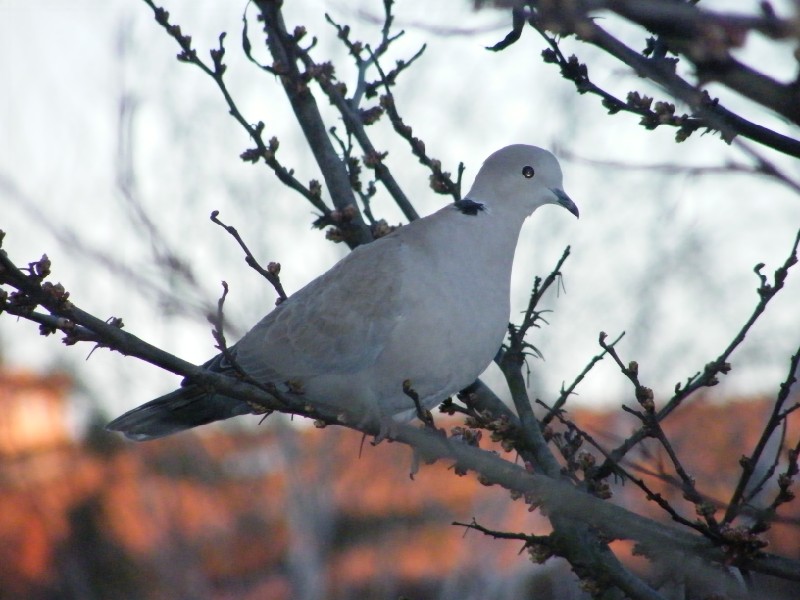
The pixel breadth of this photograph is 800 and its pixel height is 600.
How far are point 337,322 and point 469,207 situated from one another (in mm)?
642

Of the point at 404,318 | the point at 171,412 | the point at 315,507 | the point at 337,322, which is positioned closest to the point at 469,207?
the point at 404,318

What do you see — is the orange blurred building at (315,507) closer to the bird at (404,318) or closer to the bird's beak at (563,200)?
the bird's beak at (563,200)

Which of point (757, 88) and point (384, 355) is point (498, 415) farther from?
point (757, 88)

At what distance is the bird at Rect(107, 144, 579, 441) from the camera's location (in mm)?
3336

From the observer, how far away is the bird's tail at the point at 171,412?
11.9ft

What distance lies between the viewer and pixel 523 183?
3797 mm

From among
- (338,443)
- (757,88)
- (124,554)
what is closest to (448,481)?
(338,443)

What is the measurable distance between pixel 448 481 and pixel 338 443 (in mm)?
1290

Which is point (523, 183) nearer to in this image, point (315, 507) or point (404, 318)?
point (404, 318)

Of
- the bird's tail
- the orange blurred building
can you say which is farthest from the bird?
the orange blurred building

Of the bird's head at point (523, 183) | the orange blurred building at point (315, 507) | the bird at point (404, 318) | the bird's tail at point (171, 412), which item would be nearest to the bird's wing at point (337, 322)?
the bird at point (404, 318)

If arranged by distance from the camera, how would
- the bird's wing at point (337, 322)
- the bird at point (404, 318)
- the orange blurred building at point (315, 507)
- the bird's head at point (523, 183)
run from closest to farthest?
the bird at point (404, 318) → the bird's wing at point (337, 322) → the bird's head at point (523, 183) → the orange blurred building at point (315, 507)

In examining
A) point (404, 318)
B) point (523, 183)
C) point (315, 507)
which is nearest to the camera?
point (404, 318)

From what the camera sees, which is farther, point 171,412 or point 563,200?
point 563,200
